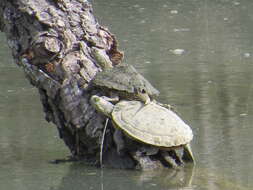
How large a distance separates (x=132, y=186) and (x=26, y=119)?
6.61ft

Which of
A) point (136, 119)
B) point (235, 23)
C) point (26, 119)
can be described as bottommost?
point (235, 23)

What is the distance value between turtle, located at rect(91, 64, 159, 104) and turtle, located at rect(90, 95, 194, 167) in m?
0.05

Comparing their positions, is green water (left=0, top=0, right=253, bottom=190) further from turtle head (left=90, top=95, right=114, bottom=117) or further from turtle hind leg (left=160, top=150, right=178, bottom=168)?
turtle head (left=90, top=95, right=114, bottom=117)

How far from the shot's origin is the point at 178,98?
23.5 feet

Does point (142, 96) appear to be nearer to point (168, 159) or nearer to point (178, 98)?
point (168, 159)

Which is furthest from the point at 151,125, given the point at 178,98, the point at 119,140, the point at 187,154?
the point at 178,98

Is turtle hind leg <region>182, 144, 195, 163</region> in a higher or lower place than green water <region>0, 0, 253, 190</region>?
higher

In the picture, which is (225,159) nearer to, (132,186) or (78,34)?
(132,186)

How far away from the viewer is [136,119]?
16.3 ft

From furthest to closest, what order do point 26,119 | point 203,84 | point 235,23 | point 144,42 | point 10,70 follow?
1. point 235,23
2. point 144,42
3. point 10,70
4. point 203,84
5. point 26,119

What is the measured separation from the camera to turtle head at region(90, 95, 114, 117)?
5062mm

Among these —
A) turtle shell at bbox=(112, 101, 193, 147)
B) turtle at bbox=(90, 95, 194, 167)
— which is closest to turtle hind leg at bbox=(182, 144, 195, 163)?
turtle at bbox=(90, 95, 194, 167)

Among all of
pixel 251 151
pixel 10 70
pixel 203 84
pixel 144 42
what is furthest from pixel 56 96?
pixel 144 42

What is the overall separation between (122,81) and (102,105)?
198mm
